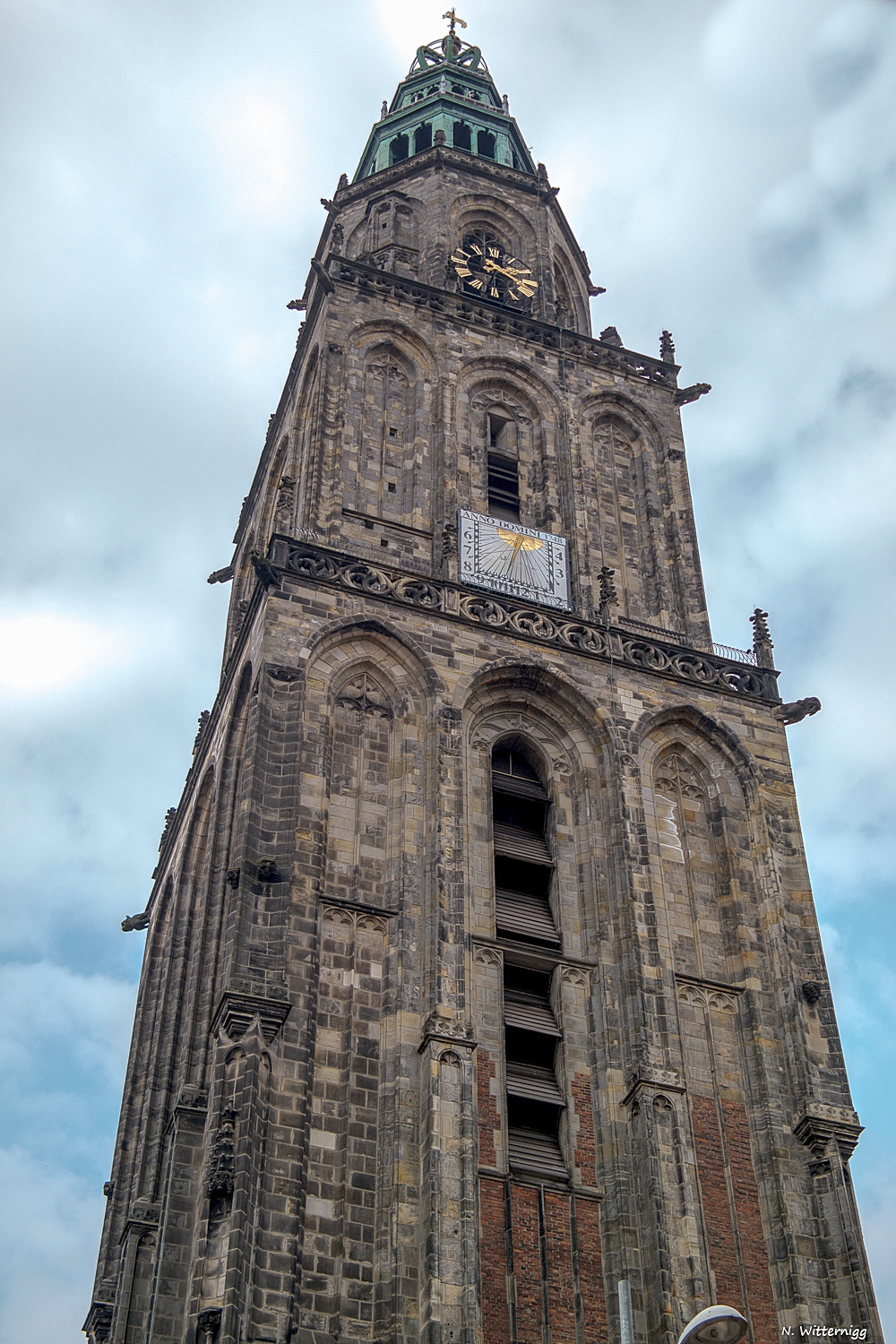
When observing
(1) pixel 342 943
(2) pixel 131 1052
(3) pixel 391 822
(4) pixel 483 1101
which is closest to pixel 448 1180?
(4) pixel 483 1101

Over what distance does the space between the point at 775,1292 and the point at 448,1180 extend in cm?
488

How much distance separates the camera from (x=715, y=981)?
88.8 feet

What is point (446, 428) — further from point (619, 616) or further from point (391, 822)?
point (391, 822)

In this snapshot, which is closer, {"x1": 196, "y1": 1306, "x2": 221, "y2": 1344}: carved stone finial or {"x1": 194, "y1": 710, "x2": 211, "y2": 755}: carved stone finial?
{"x1": 196, "y1": 1306, "x2": 221, "y2": 1344}: carved stone finial

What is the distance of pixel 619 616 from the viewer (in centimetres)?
3256

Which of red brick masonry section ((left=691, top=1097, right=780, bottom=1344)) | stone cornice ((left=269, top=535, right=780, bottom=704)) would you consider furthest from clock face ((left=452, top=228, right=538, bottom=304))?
red brick masonry section ((left=691, top=1097, right=780, bottom=1344))

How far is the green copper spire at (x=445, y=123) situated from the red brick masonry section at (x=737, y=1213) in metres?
27.4

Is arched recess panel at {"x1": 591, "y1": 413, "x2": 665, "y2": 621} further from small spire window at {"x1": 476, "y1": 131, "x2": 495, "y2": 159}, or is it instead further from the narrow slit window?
small spire window at {"x1": 476, "y1": 131, "x2": 495, "y2": 159}

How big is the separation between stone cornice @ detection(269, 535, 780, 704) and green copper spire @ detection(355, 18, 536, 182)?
1766 centimetres

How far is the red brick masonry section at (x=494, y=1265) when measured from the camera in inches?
859

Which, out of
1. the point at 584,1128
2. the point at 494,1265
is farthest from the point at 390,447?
the point at 494,1265

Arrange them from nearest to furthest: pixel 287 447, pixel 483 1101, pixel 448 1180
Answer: pixel 448 1180
pixel 483 1101
pixel 287 447

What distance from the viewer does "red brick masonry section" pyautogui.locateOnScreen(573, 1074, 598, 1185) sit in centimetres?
2414

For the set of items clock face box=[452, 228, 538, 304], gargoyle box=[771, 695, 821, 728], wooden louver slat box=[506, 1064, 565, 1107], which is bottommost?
wooden louver slat box=[506, 1064, 565, 1107]
